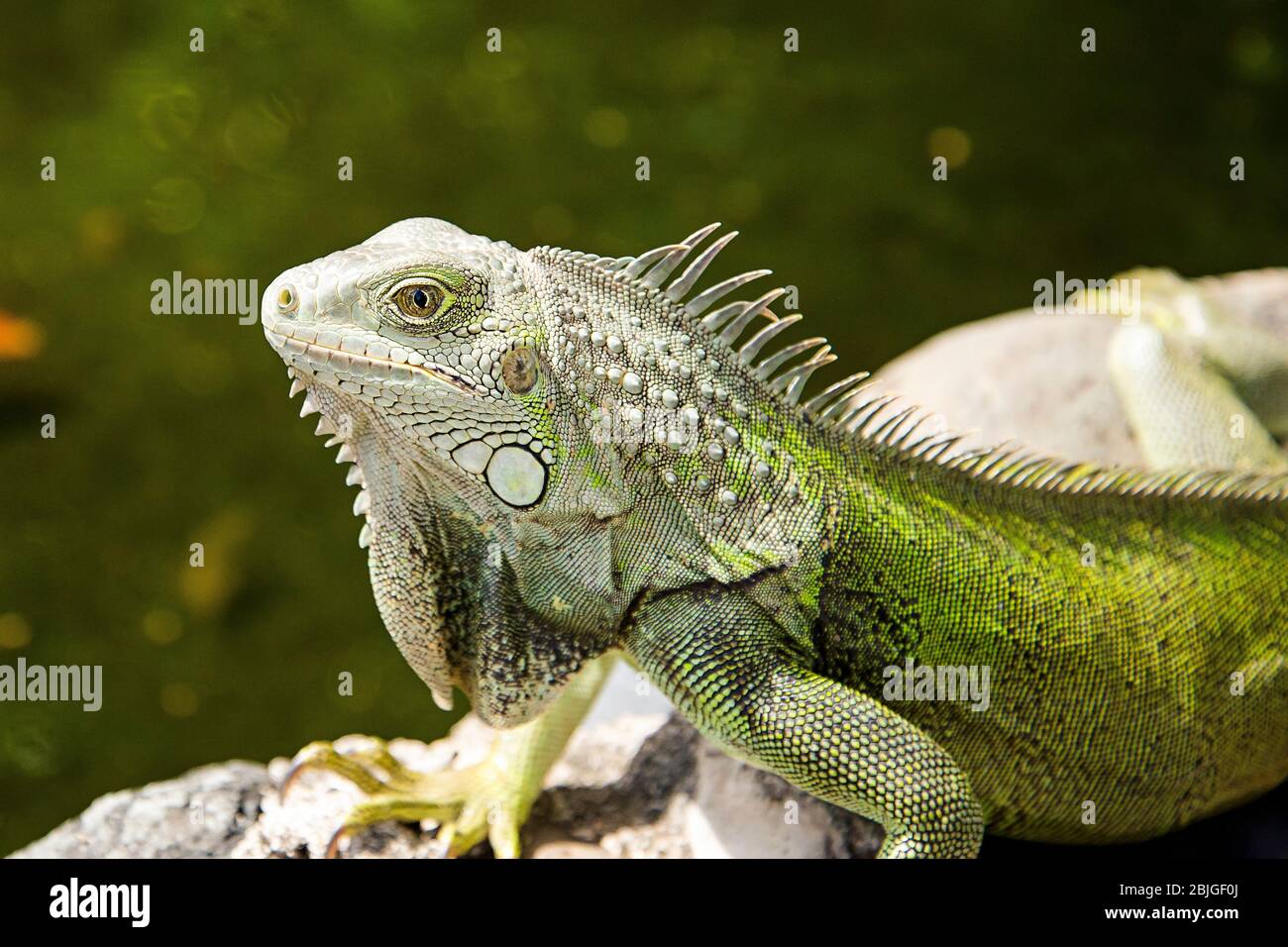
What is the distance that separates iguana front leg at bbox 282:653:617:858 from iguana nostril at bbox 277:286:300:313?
4.20 feet

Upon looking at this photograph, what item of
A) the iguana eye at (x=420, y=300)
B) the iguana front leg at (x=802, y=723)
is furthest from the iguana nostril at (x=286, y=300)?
the iguana front leg at (x=802, y=723)

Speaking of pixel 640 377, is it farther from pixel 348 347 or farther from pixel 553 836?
pixel 553 836

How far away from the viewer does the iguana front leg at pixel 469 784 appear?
3.25m

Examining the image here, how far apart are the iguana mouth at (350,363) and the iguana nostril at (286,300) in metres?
0.05

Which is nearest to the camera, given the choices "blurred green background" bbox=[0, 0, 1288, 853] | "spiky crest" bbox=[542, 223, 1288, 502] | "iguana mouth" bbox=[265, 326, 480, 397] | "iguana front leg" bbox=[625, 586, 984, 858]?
"iguana mouth" bbox=[265, 326, 480, 397]

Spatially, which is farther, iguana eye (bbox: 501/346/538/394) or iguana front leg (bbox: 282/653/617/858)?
iguana front leg (bbox: 282/653/617/858)

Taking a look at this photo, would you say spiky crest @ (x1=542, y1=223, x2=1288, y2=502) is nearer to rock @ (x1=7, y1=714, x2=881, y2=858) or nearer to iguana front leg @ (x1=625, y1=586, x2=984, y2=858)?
iguana front leg @ (x1=625, y1=586, x2=984, y2=858)

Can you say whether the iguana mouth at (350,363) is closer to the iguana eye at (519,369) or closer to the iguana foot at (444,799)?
the iguana eye at (519,369)

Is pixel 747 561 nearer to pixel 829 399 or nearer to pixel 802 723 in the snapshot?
pixel 802 723

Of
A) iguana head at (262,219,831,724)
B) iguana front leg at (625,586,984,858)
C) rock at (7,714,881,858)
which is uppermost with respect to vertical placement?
iguana head at (262,219,831,724)

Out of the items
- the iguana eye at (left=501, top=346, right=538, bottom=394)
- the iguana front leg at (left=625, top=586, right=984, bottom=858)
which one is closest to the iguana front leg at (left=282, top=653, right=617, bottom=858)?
the iguana front leg at (left=625, top=586, right=984, bottom=858)

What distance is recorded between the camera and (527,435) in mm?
2549

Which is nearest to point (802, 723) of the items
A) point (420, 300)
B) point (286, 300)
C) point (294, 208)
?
point (420, 300)

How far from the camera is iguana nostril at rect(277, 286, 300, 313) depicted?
2.49 m
